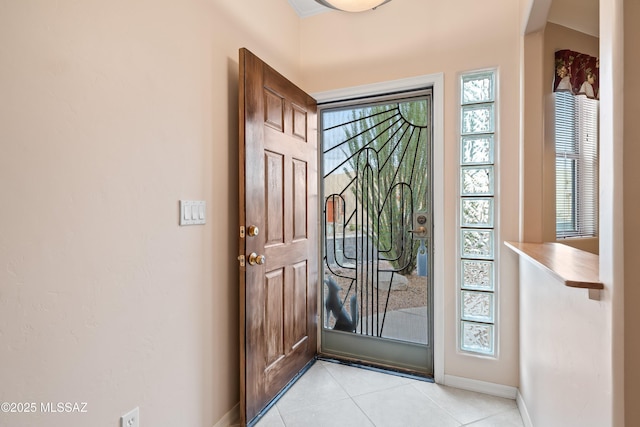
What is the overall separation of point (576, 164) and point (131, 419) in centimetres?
302

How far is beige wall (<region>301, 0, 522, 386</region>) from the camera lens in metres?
1.94

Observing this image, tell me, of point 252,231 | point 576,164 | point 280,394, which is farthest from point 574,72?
point 280,394

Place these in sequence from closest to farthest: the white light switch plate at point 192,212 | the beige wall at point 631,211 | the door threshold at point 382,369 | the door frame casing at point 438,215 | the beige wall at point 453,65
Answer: the beige wall at point 631,211
the white light switch plate at point 192,212
the beige wall at point 453,65
the door frame casing at point 438,215
the door threshold at point 382,369

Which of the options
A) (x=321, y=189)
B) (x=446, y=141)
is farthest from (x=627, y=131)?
(x=321, y=189)

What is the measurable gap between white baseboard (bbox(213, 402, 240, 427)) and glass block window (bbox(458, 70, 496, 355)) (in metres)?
1.50

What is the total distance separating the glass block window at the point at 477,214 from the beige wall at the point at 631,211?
1317 millimetres

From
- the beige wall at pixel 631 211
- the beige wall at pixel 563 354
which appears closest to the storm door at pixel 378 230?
the beige wall at pixel 563 354

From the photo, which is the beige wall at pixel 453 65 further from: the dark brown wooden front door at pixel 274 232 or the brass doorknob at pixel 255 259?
the brass doorknob at pixel 255 259

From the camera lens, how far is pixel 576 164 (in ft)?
7.23

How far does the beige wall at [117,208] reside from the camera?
92 cm

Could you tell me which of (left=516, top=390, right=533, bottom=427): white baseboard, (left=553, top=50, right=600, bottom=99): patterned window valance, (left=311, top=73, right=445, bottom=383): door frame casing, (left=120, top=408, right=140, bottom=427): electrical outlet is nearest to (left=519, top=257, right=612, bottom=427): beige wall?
(left=516, top=390, right=533, bottom=427): white baseboard

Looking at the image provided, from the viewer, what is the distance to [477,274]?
6.75 ft

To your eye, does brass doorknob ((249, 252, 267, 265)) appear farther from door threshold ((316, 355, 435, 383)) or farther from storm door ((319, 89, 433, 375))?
door threshold ((316, 355, 435, 383))

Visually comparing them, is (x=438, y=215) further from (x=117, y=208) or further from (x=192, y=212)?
(x=117, y=208)
